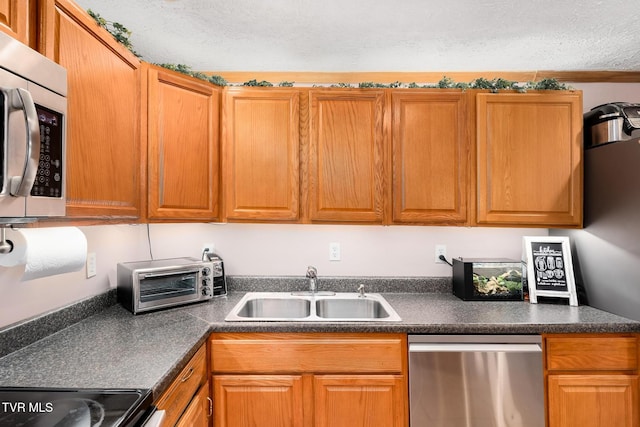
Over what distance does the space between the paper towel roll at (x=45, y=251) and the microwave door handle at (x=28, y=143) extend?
38 centimetres

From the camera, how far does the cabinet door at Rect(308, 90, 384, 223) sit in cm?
196

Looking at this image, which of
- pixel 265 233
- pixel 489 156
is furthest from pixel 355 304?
pixel 489 156

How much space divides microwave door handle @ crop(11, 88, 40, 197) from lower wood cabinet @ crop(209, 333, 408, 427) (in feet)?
3.53

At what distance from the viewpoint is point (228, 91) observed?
1.98 metres

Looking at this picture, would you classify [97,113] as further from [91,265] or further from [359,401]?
[359,401]

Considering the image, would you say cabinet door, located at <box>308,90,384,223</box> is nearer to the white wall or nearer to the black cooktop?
the white wall

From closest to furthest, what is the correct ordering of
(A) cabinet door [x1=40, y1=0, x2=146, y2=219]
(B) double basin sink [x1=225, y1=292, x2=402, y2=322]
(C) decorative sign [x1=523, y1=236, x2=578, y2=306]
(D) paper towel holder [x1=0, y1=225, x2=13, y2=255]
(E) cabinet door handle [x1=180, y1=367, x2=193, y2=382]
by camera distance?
1. (D) paper towel holder [x1=0, y1=225, x2=13, y2=255]
2. (A) cabinet door [x1=40, y1=0, x2=146, y2=219]
3. (E) cabinet door handle [x1=180, y1=367, x2=193, y2=382]
4. (C) decorative sign [x1=523, y1=236, x2=578, y2=306]
5. (B) double basin sink [x1=225, y1=292, x2=402, y2=322]

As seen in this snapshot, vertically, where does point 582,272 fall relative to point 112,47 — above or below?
below

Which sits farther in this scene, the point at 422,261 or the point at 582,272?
the point at 422,261

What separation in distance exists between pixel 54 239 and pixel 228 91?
3.90 feet

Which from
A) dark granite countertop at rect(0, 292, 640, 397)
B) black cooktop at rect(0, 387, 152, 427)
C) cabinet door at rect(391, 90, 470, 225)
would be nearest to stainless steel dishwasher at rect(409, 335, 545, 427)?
dark granite countertop at rect(0, 292, 640, 397)

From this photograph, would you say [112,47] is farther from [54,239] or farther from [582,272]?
[582,272]

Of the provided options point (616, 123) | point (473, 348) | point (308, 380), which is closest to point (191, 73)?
point (308, 380)

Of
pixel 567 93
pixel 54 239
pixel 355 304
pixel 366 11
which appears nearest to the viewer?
pixel 54 239
